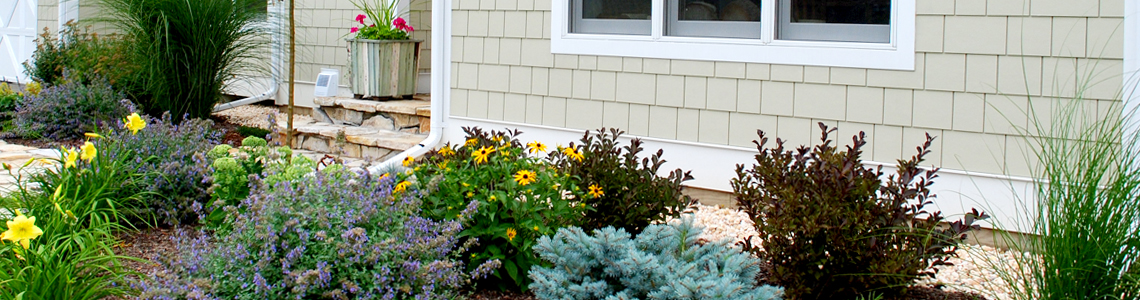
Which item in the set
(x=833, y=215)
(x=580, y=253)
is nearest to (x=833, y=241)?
(x=833, y=215)

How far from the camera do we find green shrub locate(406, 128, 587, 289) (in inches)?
131

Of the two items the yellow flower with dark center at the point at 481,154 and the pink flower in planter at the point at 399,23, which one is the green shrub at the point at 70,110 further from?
the yellow flower with dark center at the point at 481,154

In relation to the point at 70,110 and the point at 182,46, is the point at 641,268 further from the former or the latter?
the point at 70,110

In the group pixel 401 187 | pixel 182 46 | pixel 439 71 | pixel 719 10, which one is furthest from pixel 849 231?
pixel 182 46

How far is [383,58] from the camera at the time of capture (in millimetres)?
7234

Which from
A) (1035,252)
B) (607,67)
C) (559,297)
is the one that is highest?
(607,67)

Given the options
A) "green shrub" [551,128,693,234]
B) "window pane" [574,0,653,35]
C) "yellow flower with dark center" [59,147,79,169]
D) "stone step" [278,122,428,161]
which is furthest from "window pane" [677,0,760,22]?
"yellow flower with dark center" [59,147,79,169]

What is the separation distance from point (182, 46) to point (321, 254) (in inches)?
199

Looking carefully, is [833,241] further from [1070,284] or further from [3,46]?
[3,46]

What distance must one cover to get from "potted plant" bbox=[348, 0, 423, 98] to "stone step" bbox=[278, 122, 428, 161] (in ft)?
1.24

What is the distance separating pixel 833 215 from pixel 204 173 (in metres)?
2.54

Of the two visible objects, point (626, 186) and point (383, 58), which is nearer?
point (626, 186)

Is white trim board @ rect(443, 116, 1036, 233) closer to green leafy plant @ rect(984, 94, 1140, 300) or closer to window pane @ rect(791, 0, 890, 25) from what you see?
green leafy plant @ rect(984, 94, 1140, 300)

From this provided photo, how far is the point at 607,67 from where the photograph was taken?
215 inches
